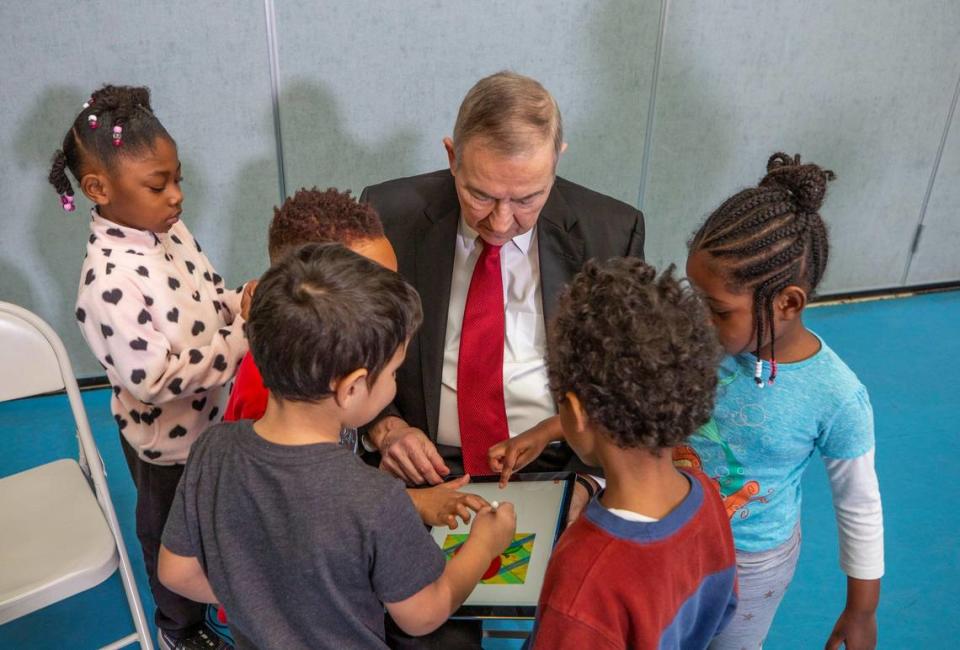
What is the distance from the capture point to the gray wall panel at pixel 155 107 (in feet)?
7.53

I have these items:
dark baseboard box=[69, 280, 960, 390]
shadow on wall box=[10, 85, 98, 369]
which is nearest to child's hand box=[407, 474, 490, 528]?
shadow on wall box=[10, 85, 98, 369]

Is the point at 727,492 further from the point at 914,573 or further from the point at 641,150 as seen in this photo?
the point at 641,150

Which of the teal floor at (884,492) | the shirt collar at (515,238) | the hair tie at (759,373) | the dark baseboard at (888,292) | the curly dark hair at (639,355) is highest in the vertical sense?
the curly dark hair at (639,355)

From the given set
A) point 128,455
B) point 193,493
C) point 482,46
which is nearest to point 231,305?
point 128,455

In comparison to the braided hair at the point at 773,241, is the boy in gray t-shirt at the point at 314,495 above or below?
below

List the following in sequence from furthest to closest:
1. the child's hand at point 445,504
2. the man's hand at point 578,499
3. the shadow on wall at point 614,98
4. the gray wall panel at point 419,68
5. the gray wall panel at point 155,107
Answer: the shadow on wall at point 614,98
the gray wall panel at point 419,68
the gray wall panel at point 155,107
the man's hand at point 578,499
the child's hand at point 445,504

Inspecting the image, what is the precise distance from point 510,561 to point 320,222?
2.14 feet

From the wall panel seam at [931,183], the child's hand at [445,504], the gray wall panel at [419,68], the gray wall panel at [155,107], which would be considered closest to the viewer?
the child's hand at [445,504]

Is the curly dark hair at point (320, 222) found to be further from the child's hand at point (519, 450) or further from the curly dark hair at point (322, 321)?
the child's hand at point (519, 450)

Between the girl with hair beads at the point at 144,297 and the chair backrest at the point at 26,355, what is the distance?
22 cm

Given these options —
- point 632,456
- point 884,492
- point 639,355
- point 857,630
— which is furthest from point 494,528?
point 884,492

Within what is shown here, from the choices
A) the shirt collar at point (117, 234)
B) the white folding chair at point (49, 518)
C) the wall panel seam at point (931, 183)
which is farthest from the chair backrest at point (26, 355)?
the wall panel seam at point (931, 183)

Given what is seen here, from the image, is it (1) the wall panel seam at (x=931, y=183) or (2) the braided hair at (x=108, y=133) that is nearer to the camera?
(2) the braided hair at (x=108, y=133)

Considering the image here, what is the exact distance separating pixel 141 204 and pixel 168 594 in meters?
0.85
